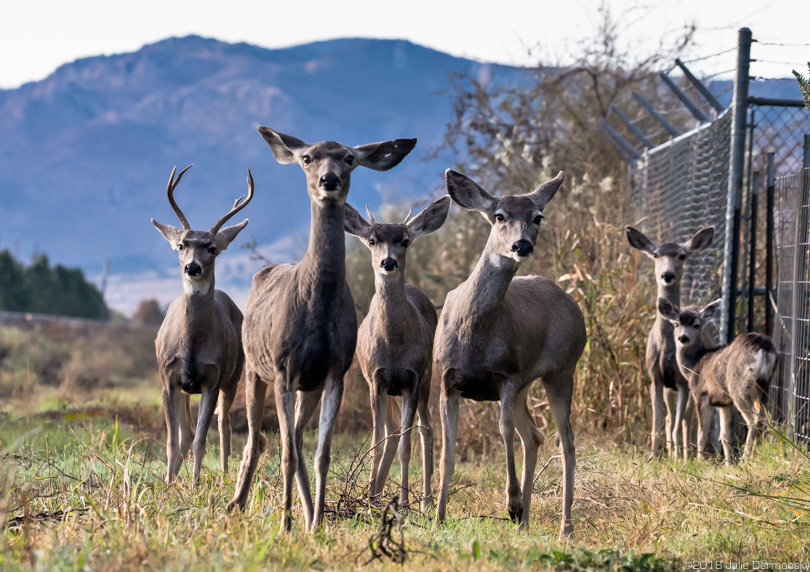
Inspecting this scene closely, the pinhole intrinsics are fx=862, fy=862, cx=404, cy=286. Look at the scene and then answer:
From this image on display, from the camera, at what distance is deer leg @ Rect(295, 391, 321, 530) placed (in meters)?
5.11

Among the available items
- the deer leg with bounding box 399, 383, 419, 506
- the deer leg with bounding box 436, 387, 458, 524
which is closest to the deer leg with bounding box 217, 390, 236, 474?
the deer leg with bounding box 399, 383, 419, 506

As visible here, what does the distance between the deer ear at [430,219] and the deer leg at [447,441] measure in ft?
5.05

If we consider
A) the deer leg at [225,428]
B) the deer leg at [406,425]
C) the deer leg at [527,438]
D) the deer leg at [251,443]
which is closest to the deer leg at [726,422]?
the deer leg at [527,438]

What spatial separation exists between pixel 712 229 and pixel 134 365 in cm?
1999

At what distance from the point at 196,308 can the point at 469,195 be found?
2565mm

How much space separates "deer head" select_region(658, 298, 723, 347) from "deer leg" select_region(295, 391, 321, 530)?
489 centimetres

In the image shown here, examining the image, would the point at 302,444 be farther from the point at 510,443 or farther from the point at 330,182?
the point at 330,182

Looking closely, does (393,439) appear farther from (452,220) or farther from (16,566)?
(452,220)

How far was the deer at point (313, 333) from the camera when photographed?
5.20 m

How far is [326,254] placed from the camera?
536 centimetres

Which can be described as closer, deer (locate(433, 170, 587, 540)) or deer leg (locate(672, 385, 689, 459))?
deer (locate(433, 170, 587, 540))

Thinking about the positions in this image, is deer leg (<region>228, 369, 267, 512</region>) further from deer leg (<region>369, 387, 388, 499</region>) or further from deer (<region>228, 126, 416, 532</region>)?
deer leg (<region>369, 387, 388, 499</region>)

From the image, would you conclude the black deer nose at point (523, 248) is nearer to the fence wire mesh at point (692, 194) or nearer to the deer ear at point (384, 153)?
the deer ear at point (384, 153)

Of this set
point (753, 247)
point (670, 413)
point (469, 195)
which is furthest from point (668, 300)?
point (469, 195)
